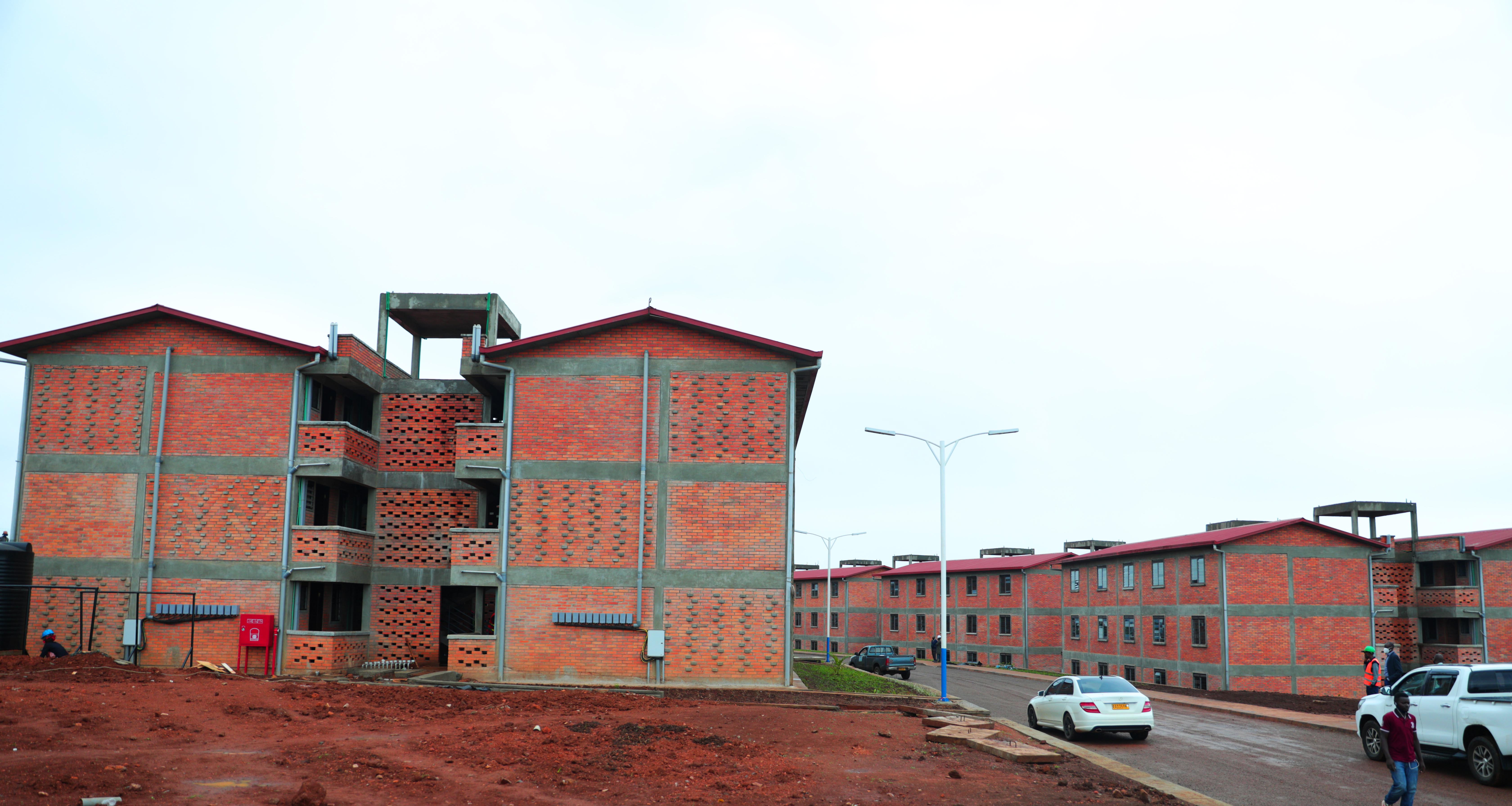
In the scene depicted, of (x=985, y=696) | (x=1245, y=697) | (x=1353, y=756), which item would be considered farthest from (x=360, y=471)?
(x=1245, y=697)

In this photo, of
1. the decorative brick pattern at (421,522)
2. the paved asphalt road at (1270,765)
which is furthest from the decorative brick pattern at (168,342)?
the paved asphalt road at (1270,765)

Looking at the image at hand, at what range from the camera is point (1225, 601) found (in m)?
41.8

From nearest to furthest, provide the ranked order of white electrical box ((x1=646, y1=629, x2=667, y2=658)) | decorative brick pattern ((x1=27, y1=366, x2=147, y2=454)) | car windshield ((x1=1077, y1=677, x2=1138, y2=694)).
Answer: car windshield ((x1=1077, y1=677, x2=1138, y2=694)) < white electrical box ((x1=646, y1=629, x2=667, y2=658)) < decorative brick pattern ((x1=27, y1=366, x2=147, y2=454))

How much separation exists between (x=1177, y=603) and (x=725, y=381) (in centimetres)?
2701

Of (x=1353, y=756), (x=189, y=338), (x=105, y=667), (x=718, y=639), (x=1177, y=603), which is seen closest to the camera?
(x=1353, y=756)

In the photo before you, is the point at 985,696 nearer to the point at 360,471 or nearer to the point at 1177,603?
the point at 1177,603

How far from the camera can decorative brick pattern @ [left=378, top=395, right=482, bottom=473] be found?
3228 cm

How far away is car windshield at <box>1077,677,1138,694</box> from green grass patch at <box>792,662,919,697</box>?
271 inches

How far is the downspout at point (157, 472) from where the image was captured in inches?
1121

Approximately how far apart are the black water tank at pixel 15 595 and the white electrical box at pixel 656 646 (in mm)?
16559

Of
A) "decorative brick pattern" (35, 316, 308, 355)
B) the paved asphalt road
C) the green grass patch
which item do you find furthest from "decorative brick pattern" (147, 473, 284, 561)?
the paved asphalt road

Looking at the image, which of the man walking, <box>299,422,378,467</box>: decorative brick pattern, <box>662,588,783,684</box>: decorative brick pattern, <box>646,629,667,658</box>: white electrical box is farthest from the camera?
<box>299,422,378,467</box>: decorative brick pattern

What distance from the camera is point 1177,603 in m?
45.2

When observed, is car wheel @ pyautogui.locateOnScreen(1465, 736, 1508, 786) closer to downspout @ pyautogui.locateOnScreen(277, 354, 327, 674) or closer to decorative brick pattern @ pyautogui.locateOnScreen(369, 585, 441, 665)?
decorative brick pattern @ pyautogui.locateOnScreen(369, 585, 441, 665)
